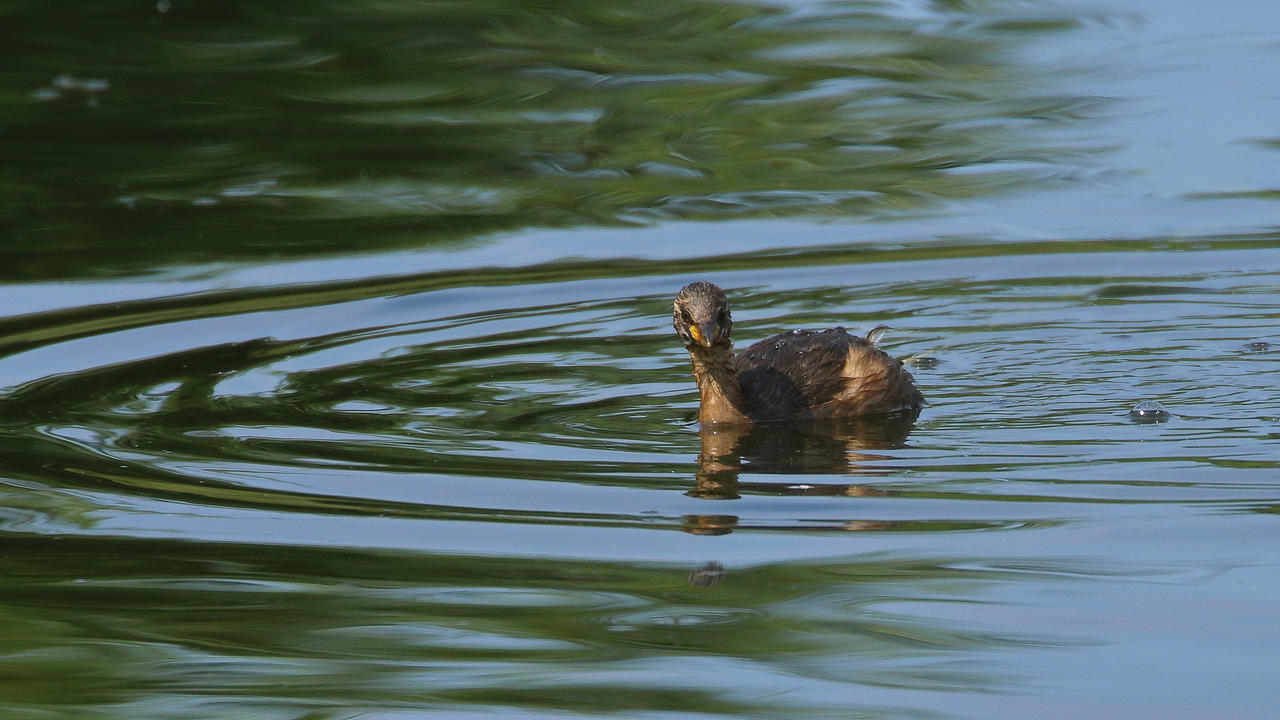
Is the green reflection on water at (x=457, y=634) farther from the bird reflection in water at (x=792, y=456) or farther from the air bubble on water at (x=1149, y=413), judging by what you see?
the air bubble on water at (x=1149, y=413)

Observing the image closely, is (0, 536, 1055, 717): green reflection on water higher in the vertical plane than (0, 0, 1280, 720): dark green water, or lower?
lower

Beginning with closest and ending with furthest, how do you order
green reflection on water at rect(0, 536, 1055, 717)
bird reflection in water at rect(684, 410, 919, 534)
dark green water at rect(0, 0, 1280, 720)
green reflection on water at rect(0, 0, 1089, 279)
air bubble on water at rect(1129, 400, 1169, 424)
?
green reflection on water at rect(0, 536, 1055, 717)
dark green water at rect(0, 0, 1280, 720)
bird reflection in water at rect(684, 410, 919, 534)
air bubble on water at rect(1129, 400, 1169, 424)
green reflection on water at rect(0, 0, 1089, 279)

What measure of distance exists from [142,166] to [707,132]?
3.82 metres

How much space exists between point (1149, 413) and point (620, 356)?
9.07ft

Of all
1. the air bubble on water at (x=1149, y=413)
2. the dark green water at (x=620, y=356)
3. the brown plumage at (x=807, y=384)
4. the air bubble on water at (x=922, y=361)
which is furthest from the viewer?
the air bubble on water at (x=922, y=361)

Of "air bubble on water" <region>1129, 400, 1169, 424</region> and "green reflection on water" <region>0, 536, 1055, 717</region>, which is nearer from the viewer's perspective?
"green reflection on water" <region>0, 536, 1055, 717</region>

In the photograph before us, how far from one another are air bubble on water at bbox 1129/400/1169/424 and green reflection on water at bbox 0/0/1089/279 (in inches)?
176

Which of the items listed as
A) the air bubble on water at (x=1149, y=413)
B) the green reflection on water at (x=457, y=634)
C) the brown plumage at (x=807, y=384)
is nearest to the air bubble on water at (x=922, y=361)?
the brown plumage at (x=807, y=384)

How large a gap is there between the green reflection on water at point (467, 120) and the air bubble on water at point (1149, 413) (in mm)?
4468

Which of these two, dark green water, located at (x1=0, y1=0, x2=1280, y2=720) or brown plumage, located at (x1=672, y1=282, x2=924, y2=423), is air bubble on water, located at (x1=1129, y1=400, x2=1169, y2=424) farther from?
brown plumage, located at (x1=672, y1=282, x2=924, y2=423)

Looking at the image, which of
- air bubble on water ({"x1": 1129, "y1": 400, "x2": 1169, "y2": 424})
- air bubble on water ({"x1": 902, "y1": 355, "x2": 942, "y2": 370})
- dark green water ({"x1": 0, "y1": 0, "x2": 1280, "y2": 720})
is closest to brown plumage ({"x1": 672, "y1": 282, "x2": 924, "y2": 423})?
dark green water ({"x1": 0, "y1": 0, "x2": 1280, "y2": 720})

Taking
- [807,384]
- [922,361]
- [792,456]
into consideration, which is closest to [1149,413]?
[792,456]

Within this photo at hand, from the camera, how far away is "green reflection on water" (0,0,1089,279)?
40.4ft

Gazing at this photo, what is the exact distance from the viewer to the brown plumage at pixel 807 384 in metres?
8.36
